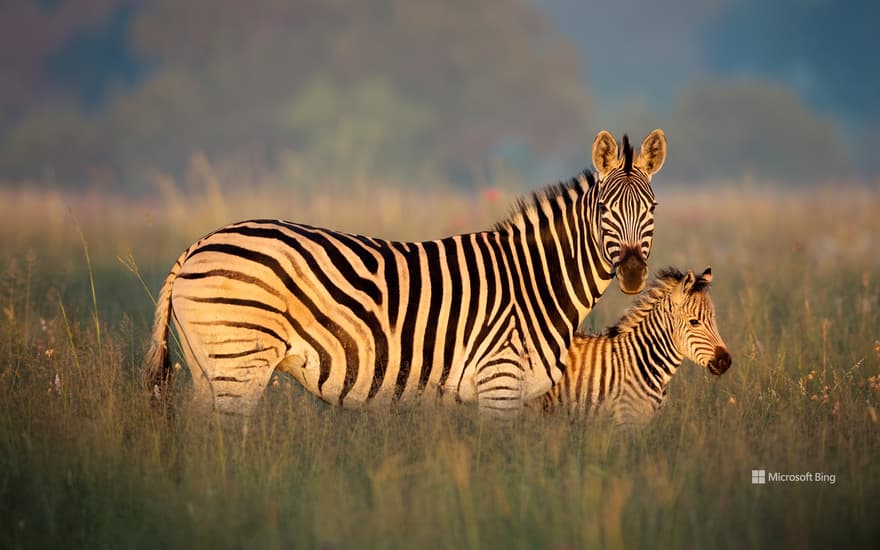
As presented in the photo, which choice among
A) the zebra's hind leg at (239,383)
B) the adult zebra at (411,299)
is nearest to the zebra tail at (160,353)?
the adult zebra at (411,299)

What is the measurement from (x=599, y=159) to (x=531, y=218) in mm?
602

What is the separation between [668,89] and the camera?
217 feet

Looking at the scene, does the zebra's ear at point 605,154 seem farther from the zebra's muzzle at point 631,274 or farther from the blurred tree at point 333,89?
the blurred tree at point 333,89

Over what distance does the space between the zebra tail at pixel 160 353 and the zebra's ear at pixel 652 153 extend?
3.03 metres

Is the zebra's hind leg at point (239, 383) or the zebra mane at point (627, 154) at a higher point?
the zebra mane at point (627, 154)

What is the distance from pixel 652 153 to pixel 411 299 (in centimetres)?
189

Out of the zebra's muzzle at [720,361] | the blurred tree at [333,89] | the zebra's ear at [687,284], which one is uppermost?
the blurred tree at [333,89]

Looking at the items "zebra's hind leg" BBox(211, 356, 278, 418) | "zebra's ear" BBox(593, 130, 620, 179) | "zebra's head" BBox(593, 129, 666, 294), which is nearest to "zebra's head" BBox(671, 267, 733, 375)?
"zebra's head" BBox(593, 129, 666, 294)

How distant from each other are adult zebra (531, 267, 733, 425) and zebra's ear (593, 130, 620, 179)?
3.08ft

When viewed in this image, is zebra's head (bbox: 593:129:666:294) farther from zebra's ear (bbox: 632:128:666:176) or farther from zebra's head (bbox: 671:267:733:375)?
zebra's head (bbox: 671:267:733:375)

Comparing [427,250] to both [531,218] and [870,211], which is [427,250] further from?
[870,211]

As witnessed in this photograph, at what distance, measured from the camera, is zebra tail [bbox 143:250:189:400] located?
5.47 m

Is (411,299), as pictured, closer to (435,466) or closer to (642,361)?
(435,466)

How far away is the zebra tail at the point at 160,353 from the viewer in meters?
5.47
